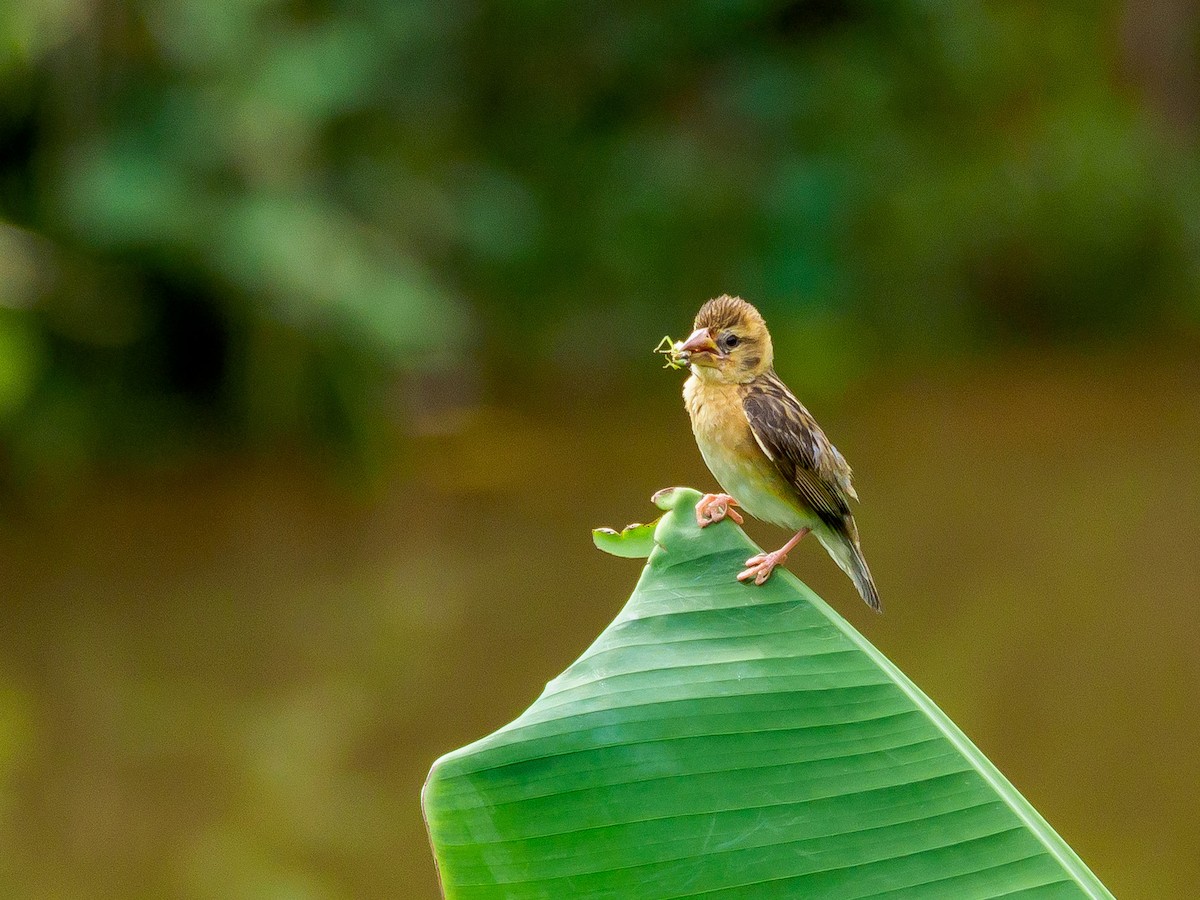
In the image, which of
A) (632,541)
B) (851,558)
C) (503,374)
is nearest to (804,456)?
(851,558)

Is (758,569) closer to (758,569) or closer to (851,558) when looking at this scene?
(758,569)

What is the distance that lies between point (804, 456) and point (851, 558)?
23 centimetres

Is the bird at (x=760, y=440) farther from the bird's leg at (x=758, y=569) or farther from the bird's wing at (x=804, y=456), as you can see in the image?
the bird's leg at (x=758, y=569)

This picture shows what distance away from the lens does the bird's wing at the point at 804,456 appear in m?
2.79

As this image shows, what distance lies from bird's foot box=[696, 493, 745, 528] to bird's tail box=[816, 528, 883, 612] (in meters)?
0.22

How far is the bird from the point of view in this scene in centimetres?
280

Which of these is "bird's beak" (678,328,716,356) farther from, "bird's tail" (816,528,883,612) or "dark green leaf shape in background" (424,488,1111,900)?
"dark green leaf shape in background" (424,488,1111,900)

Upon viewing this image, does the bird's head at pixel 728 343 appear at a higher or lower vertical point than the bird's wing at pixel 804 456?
higher

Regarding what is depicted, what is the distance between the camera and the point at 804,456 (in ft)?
9.12

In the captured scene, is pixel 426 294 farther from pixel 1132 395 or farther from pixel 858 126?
pixel 1132 395

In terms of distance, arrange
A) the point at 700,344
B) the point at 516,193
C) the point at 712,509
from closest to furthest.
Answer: the point at 712,509 → the point at 700,344 → the point at 516,193

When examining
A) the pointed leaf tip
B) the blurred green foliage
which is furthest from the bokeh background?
the pointed leaf tip

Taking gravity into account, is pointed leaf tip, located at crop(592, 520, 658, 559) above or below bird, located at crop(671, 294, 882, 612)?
below

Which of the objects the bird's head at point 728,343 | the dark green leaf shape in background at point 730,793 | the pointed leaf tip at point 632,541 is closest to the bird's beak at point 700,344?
the bird's head at point 728,343
